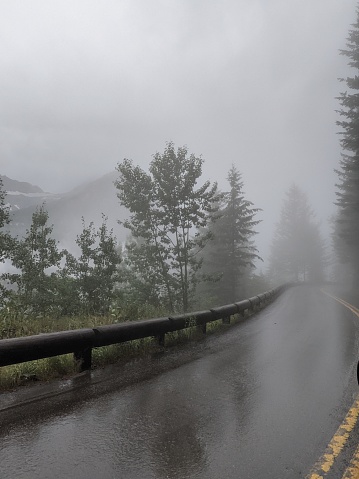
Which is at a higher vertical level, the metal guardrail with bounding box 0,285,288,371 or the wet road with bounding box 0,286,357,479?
the metal guardrail with bounding box 0,285,288,371

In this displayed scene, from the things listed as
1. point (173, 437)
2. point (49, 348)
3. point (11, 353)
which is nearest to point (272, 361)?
Answer: point (173, 437)

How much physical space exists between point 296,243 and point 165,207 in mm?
52130

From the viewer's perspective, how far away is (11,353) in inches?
179

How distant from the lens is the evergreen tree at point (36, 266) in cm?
1498

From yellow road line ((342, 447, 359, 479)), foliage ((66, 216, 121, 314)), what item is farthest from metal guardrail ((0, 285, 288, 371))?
foliage ((66, 216, 121, 314))

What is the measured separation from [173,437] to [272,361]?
379cm

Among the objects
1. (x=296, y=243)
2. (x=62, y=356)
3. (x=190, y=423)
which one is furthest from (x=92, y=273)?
(x=296, y=243)

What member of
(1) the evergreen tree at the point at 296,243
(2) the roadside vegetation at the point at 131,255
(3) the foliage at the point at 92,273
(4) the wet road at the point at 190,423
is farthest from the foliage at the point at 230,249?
(1) the evergreen tree at the point at 296,243

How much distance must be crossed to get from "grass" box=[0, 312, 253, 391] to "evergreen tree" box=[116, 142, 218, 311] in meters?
7.24

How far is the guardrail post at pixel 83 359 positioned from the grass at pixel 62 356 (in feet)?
0.29

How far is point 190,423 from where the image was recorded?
381 cm

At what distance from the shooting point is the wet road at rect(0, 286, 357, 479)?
2898 millimetres

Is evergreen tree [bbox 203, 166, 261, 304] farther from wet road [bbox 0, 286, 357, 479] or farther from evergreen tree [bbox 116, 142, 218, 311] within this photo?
wet road [bbox 0, 286, 357, 479]

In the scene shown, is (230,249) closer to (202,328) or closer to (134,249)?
(134,249)
